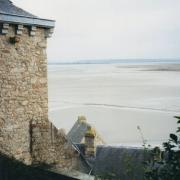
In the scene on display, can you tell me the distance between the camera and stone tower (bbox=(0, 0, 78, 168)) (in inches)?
337

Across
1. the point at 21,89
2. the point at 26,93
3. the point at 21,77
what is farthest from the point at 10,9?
the point at 26,93

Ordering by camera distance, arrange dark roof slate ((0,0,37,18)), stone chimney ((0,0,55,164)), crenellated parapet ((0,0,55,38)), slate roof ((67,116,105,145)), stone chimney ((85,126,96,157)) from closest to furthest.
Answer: crenellated parapet ((0,0,55,38)), stone chimney ((0,0,55,164)), dark roof slate ((0,0,37,18)), stone chimney ((85,126,96,157)), slate roof ((67,116,105,145))

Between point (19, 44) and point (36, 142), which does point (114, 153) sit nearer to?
point (36, 142)

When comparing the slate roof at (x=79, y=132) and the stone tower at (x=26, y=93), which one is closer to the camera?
the stone tower at (x=26, y=93)

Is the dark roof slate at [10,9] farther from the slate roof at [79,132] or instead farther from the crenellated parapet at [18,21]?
the slate roof at [79,132]

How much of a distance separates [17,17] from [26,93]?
1.79m

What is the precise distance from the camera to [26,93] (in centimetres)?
905

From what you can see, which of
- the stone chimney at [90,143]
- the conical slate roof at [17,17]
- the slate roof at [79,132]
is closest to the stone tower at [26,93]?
the conical slate roof at [17,17]

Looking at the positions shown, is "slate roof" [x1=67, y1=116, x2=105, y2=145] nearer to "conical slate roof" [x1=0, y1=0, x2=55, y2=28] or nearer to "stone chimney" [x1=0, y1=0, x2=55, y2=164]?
"stone chimney" [x1=0, y1=0, x2=55, y2=164]

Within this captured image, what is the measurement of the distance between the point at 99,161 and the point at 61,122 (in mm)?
26426

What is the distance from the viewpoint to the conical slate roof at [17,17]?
8430 millimetres

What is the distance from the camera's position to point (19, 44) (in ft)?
29.1

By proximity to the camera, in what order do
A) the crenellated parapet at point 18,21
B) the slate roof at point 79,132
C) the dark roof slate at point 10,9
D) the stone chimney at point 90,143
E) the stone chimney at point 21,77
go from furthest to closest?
1. the slate roof at point 79,132
2. the stone chimney at point 90,143
3. the dark roof slate at point 10,9
4. the stone chimney at point 21,77
5. the crenellated parapet at point 18,21

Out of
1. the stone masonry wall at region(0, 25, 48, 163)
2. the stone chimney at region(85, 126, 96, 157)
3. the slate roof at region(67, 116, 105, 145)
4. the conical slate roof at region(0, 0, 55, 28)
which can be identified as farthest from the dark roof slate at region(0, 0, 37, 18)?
the slate roof at region(67, 116, 105, 145)
